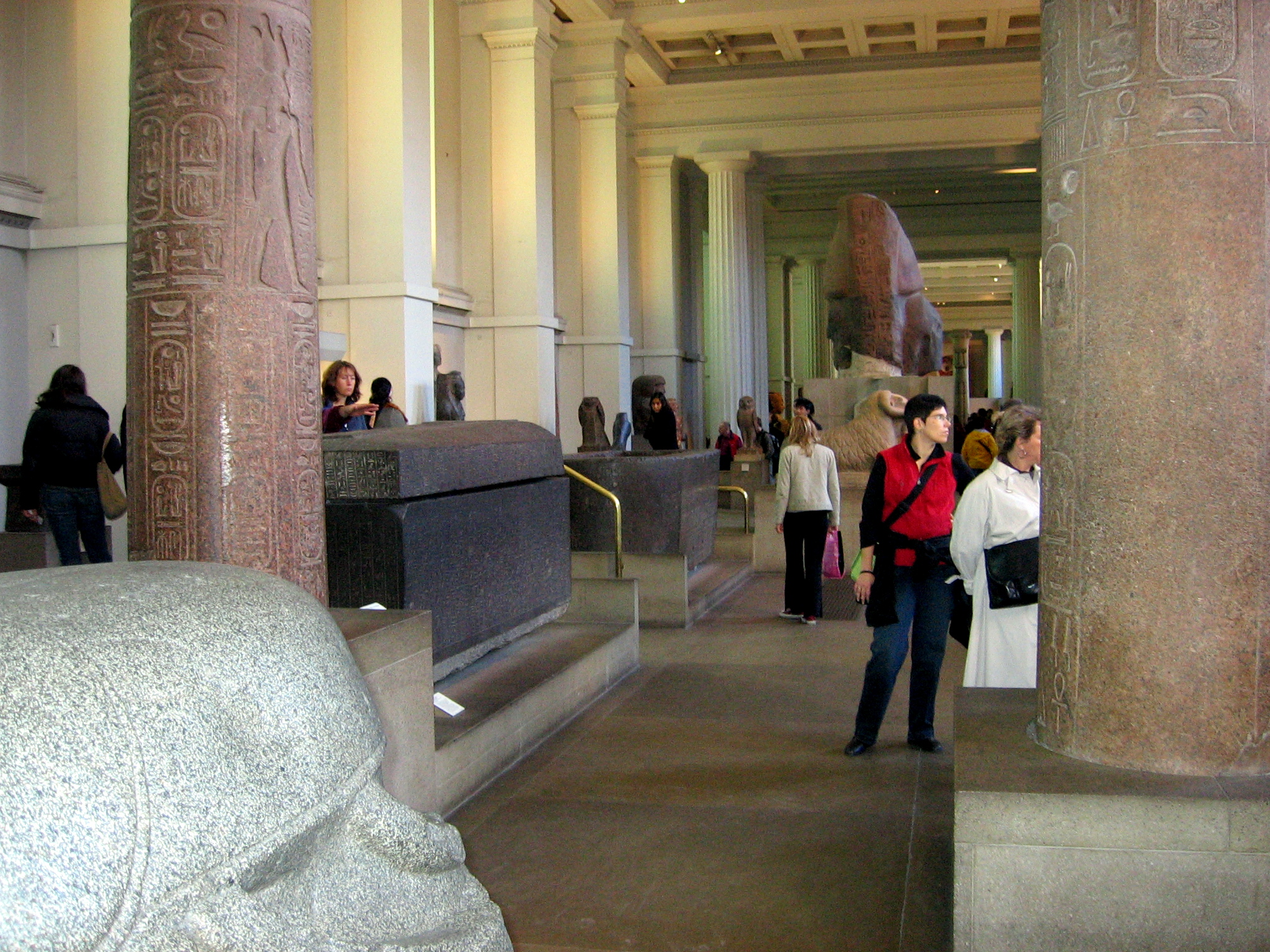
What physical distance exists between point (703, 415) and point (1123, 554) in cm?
2413

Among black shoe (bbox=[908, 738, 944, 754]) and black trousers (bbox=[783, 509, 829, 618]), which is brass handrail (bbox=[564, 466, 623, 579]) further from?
black shoe (bbox=[908, 738, 944, 754])

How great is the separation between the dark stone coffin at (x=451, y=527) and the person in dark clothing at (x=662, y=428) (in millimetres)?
9626

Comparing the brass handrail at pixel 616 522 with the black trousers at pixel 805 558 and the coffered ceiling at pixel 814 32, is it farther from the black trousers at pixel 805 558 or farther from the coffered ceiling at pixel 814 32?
the coffered ceiling at pixel 814 32

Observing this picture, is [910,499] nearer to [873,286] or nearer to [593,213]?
[873,286]

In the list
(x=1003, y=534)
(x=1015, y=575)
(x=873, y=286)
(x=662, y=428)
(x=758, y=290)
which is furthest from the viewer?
(x=758, y=290)

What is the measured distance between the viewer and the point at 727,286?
23734mm

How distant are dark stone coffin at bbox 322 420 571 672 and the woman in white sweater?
88.9 inches

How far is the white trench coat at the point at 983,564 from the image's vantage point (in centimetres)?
427

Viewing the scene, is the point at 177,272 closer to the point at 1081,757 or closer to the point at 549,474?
the point at 1081,757

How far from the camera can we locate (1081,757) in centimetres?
289

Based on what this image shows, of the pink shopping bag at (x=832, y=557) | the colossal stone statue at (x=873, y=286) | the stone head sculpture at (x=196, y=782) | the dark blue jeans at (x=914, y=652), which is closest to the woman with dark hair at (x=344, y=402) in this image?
the pink shopping bag at (x=832, y=557)

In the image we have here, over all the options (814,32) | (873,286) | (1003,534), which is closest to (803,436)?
(1003,534)

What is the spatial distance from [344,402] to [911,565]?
471 centimetres

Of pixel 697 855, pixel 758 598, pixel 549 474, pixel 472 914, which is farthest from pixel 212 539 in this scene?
pixel 758 598
